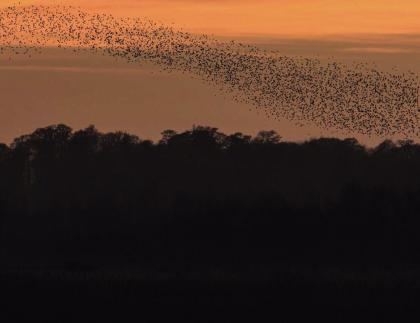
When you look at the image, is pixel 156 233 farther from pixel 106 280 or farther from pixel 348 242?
pixel 106 280

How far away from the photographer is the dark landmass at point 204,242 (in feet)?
229

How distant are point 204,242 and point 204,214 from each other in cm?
597

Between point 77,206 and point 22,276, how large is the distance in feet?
218

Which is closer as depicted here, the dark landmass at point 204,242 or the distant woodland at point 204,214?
the dark landmass at point 204,242

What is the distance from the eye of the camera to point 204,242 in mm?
100562

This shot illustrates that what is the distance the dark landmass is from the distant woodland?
0.53 feet

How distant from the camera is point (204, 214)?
4188 inches

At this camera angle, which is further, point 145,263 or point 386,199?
point 386,199

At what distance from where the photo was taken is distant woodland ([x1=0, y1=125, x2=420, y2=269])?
9812 centimetres

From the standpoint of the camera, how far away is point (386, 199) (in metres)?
109

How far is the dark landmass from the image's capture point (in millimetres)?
69938

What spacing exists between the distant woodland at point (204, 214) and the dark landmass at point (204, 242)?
16cm

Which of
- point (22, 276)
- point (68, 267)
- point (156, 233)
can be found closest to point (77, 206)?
point (156, 233)

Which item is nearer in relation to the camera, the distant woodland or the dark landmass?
the dark landmass
